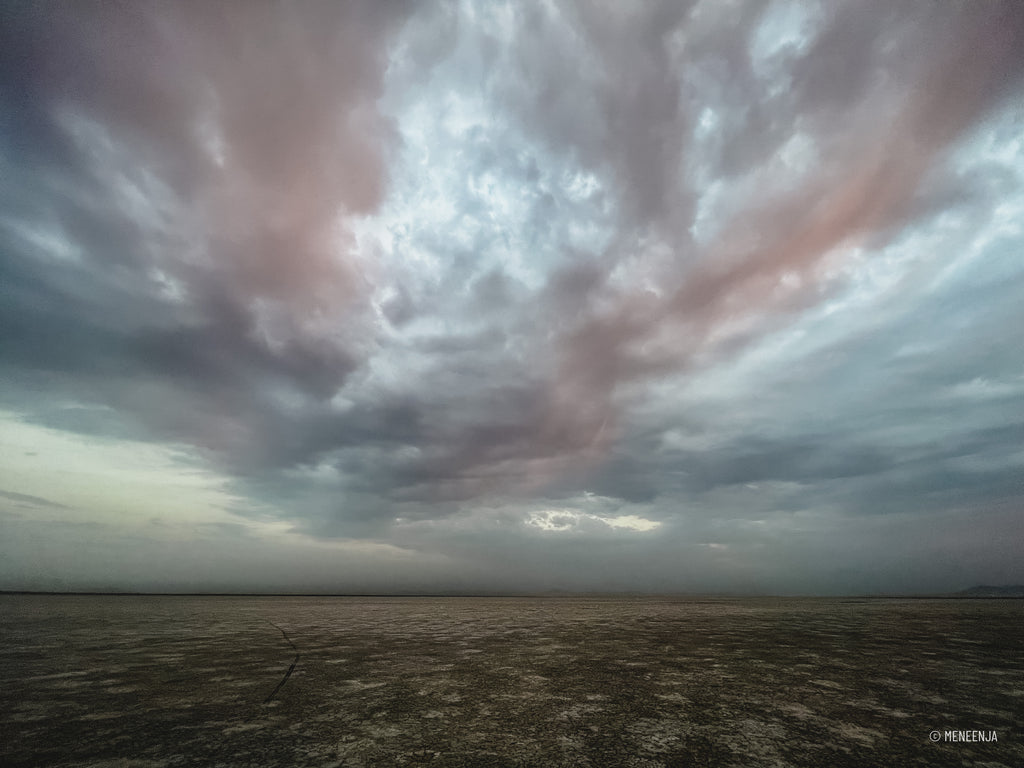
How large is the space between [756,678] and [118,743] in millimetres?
7264

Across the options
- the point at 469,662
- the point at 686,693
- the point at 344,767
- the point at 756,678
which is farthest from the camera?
the point at 469,662

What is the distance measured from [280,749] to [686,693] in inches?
175

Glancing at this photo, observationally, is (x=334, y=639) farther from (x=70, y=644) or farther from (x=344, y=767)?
(x=344, y=767)

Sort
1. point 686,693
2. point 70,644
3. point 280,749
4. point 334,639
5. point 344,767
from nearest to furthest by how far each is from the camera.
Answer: point 344,767 → point 280,749 → point 686,693 → point 70,644 → point 334,639

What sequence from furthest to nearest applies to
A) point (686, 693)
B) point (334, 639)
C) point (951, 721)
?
point (334, 639) → point (686, 693) → point (951, 721)

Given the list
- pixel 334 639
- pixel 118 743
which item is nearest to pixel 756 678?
pixel 118 743

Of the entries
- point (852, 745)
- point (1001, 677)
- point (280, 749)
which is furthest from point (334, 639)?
point (1001, 677)

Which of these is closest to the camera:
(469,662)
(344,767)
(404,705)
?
(344,767)

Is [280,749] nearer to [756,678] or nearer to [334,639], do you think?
[756,678]

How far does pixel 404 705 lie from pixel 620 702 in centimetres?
238

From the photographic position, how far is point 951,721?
181 inches

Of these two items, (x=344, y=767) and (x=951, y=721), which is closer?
(x=344, y=767)

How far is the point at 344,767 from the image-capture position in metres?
3.37

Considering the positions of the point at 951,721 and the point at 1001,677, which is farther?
the point at 1001,677
